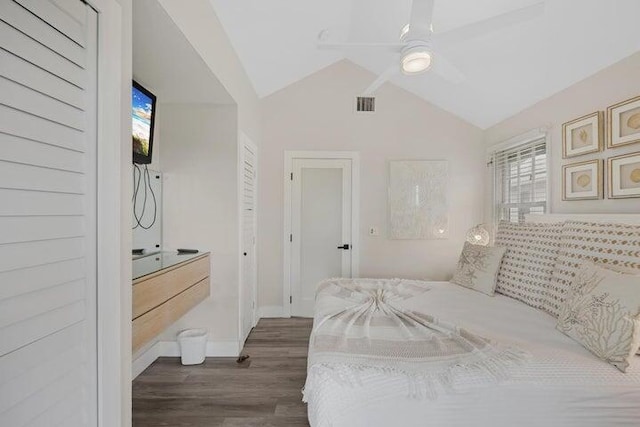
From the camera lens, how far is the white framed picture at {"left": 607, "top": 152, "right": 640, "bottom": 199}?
6.68 feet

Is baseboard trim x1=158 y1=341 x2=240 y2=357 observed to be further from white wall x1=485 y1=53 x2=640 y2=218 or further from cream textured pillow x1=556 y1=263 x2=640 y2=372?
white wall x1=485 y1=53 x2=640 y2=218

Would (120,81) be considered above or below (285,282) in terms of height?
above

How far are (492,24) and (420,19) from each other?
1.26ft

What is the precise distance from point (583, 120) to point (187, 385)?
11.7 ft

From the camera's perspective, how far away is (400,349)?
1514 millimetres

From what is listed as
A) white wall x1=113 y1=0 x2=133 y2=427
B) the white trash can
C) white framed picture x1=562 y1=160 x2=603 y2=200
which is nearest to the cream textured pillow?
white framed picture x1=562 y1=160 x2=603 y2=200

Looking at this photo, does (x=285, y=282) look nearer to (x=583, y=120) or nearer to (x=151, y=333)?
(x=151, y=333)

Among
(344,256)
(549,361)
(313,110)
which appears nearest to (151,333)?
(549,361)

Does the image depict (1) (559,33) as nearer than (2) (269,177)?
Yes

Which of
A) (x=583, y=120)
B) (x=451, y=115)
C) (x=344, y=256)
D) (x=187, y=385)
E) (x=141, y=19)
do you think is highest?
(x=451, y=115)

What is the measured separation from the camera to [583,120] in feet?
8.01

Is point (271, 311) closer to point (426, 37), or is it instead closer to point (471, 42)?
point (426, 37)

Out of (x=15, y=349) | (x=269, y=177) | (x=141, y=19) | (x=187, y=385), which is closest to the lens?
(x=15, y=349)

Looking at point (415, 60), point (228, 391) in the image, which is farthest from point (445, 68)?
point (228, 391)
